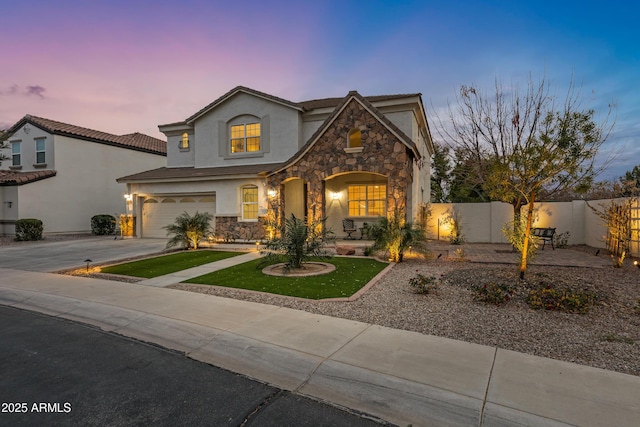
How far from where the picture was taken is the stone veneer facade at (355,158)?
13844 mm

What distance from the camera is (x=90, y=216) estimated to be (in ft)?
79.2

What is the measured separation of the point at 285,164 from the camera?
1590 centimetres

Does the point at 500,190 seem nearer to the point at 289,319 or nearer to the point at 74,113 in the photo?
the point at 289,319

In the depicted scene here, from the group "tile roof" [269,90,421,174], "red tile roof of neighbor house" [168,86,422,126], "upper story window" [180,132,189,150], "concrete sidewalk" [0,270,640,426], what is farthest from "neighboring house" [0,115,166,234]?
"concrete sidewalk" [0,270,640,426]

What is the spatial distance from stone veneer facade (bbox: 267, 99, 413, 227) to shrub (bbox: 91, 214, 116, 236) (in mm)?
15297

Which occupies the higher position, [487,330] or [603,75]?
[603,75]

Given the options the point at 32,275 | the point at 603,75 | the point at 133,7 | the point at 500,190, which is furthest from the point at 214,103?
the point at 603,75

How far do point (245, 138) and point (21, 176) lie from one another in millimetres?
15085

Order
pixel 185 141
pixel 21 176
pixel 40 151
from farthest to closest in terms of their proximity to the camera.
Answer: pixel 40 151 < pixel 185 141 < pixel 21 176

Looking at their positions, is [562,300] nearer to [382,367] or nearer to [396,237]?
[382,367]

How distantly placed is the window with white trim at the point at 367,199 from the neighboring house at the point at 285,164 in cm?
5

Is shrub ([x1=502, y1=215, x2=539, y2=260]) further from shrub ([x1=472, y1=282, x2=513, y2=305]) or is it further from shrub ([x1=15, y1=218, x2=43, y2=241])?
shrub ([x1=15, y1=218, x2=43, y2=241])

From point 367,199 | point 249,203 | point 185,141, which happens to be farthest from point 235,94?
point 367,199

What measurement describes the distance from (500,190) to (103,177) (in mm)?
26379
